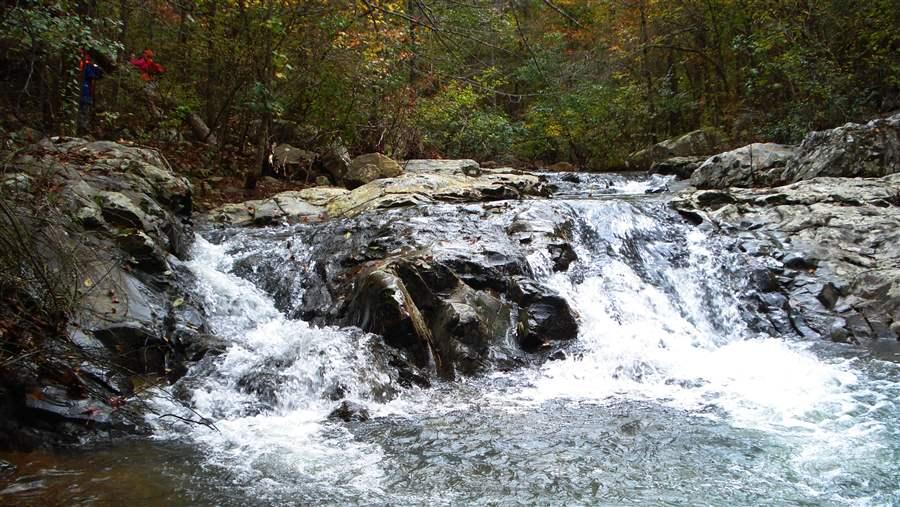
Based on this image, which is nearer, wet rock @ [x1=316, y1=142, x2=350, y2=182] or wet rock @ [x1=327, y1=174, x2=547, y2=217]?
wet rock @ [x1=327, y1=174, x2=547, y2=217]

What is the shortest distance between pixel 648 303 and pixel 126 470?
19.2 ft

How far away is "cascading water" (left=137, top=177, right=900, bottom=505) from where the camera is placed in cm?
364

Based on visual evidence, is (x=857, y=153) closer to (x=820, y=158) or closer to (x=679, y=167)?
(x=820, y=158)

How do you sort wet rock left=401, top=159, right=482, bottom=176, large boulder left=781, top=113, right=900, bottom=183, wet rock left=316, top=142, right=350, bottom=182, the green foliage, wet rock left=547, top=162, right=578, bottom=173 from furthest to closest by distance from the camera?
wet rock left=547, top=162, right=578, bottom=173, the green foliage, wet rock left=401, top=159, right=482, bottom=176, wet rock left=316, top=142, right=350, bottom=182, large boulder left=781, top=113, right=900, bottom=183

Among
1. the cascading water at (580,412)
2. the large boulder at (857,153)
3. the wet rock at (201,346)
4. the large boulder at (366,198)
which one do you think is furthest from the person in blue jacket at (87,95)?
the large boulder at (857,153)

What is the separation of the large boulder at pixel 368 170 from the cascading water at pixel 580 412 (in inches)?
171

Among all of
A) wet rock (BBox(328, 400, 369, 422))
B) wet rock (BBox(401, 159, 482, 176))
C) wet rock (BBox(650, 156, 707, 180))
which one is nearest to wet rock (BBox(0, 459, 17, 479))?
wet rock (BBox(328, 400, 369, 422))

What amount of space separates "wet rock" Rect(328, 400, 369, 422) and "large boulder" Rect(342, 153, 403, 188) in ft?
25.2

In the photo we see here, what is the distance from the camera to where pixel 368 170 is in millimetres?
12281

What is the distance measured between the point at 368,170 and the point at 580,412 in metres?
8.42

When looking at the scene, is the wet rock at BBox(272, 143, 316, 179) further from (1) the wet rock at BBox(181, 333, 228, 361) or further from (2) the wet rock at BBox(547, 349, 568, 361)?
(2) the wet rock at BBox(547, 349, 568, 361)

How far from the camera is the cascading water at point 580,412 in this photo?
3.64 meters

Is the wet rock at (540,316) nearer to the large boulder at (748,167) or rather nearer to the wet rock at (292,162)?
the large boulder at (748,167)

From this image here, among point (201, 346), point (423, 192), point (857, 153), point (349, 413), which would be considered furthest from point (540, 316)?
point (857, 153)
